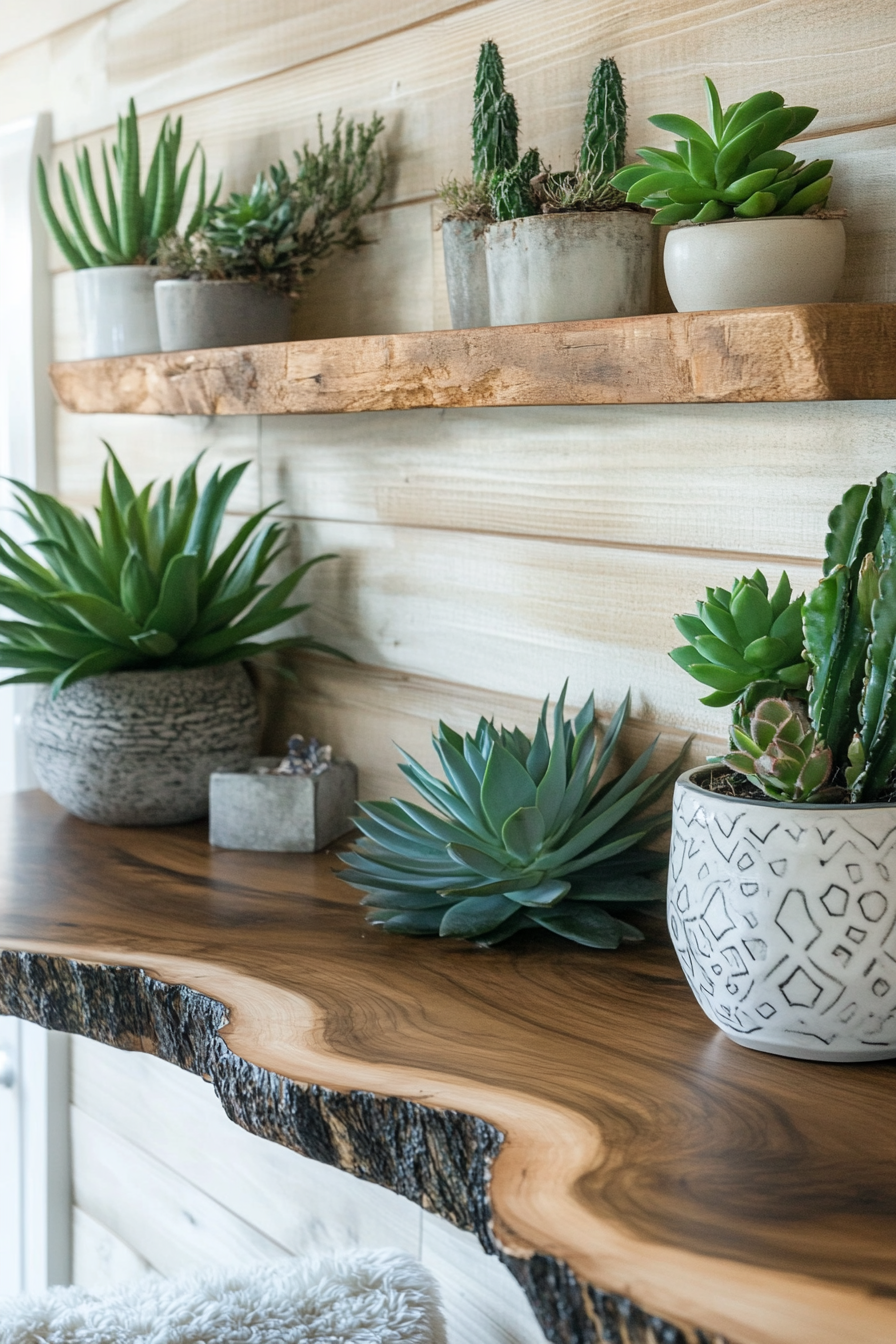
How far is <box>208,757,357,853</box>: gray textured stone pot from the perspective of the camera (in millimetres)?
1221

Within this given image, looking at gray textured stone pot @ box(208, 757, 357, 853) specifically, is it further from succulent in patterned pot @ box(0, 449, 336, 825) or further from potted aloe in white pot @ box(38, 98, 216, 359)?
potted aloe in white pot @ box(38, 98, 216, 359)

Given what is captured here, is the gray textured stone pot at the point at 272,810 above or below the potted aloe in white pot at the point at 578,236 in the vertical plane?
below

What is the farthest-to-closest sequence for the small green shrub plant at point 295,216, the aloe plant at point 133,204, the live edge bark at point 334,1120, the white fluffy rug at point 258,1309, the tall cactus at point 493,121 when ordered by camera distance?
1. the aloe plant at point 133,204
2. the small green shrub plant at point 295,216
3. the tall cactus at point 493,121
4. the white fluffy rug at point 258,1309
5. the live edge bark at point 334,1120

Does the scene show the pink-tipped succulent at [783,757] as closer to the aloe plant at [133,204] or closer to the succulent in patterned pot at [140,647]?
the succulent in patterned pot at [140,647]

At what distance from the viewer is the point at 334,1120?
0.76m

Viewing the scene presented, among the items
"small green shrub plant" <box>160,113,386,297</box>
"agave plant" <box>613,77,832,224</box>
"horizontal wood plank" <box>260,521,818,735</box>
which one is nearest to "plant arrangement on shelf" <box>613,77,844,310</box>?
"agave plant" <box>613,77,832,224</box>

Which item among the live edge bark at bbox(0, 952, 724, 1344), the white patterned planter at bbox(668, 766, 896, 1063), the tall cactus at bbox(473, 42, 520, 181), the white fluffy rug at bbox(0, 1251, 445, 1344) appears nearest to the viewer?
the live edge bark at bbox(0, 952, 724, 1344)

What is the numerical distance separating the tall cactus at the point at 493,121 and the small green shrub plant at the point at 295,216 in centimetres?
22

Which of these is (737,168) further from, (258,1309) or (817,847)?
(258,1309)

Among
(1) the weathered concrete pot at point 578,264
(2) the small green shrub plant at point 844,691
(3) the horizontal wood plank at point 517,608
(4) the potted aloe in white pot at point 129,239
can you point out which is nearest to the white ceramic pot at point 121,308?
(4) the potted aloe in white pot at point 129,239

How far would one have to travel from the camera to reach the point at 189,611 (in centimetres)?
128

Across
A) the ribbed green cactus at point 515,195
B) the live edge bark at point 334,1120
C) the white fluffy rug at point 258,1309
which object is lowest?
the white fluffy rug at point 258,1309

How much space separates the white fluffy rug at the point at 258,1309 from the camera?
89 cm

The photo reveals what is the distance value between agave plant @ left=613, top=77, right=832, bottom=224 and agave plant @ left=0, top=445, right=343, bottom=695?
22.8 inches
